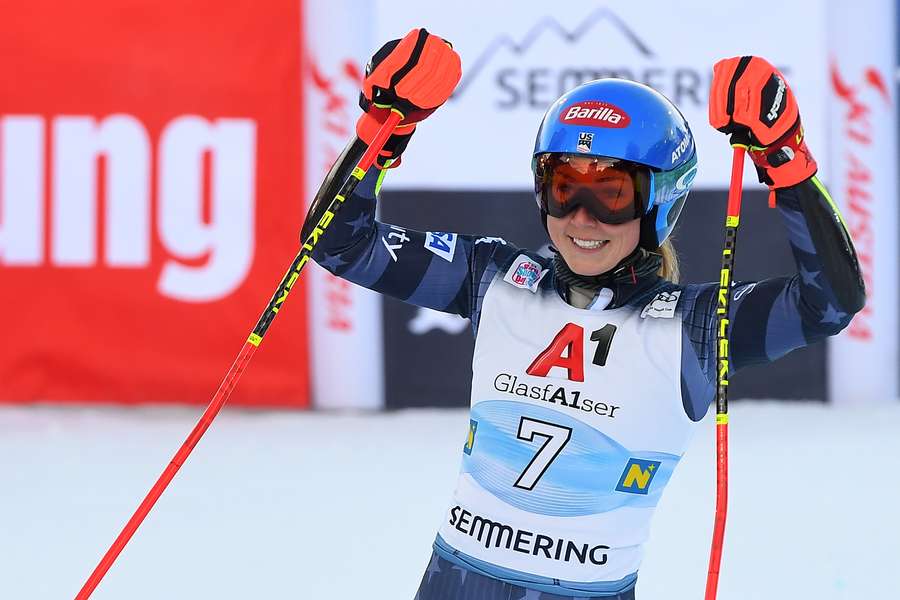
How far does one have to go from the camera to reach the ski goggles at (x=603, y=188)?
190 centimetres

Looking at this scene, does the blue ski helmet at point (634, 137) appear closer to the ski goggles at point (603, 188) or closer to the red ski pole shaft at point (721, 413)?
the ski goggles at point (603, 188)

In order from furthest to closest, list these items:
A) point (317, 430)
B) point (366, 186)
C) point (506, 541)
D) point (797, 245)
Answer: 1. point (317, 430)
2. point (366, 186)
3. point (506, 541)
4. point (797, 245)

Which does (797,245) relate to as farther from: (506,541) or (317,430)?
(317,430)

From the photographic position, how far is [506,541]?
1908 mm

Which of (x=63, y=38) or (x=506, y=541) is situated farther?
(x=63, y=38)

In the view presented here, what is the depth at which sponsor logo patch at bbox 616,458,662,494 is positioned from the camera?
1.87 meters

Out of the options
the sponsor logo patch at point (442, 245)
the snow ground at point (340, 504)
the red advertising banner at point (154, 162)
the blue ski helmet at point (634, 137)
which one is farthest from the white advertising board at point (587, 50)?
the blue ski helmet at point (634, 137)

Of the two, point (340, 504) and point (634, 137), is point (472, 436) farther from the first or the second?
point (340, 504)

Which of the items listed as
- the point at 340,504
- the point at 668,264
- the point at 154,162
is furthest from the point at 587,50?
the point at 668,264

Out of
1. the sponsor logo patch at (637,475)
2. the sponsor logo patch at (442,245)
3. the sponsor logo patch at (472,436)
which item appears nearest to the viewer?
the sponsor logo patch at (637,475)

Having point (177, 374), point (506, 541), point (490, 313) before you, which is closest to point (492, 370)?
point (490, 313)

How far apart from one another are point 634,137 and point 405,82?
0.39 m

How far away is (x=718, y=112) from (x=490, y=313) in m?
0.49

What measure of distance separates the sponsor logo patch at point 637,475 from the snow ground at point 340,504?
149 cm
